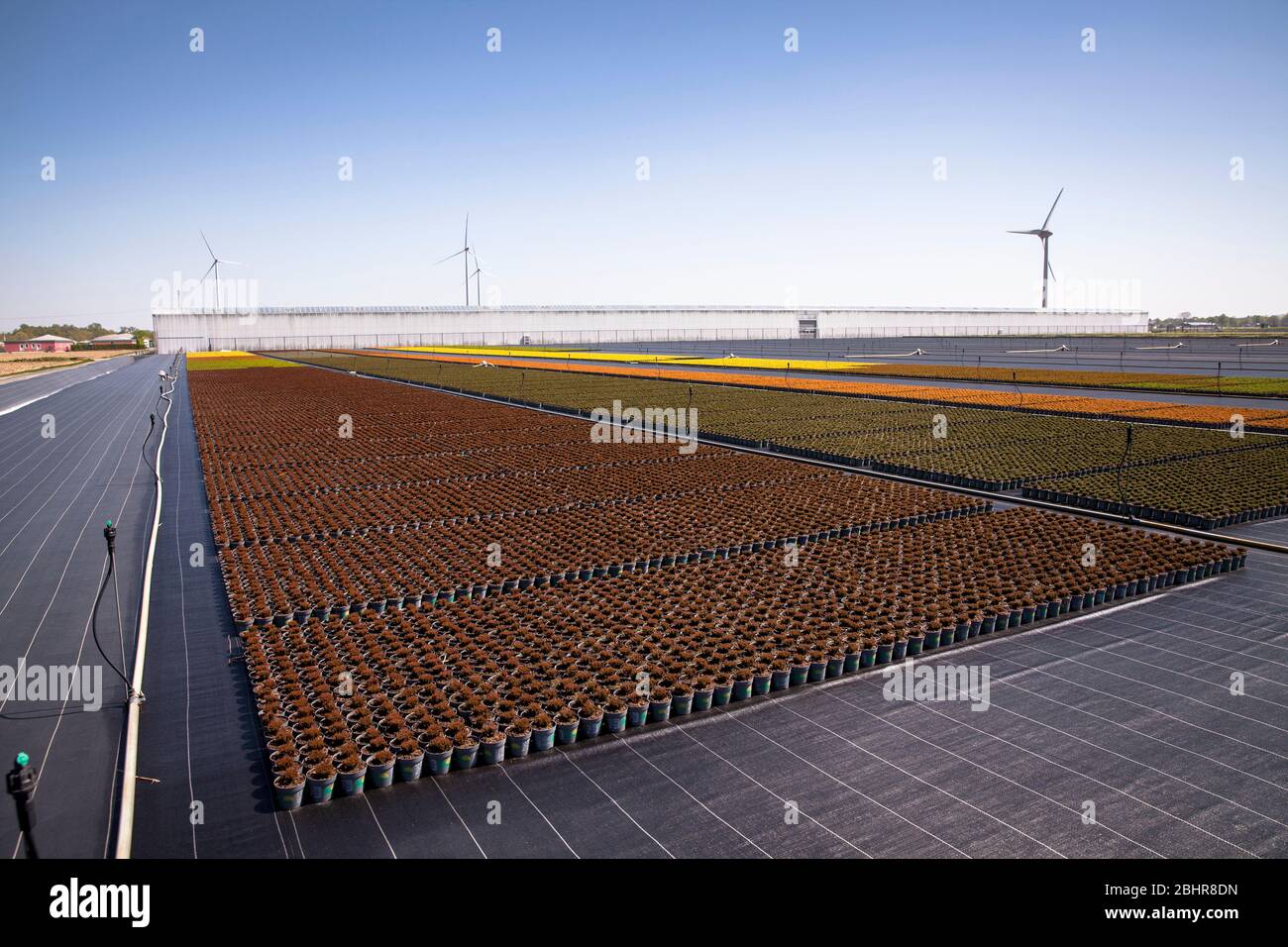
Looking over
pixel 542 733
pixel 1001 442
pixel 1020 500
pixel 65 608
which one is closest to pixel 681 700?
pixel 542 733

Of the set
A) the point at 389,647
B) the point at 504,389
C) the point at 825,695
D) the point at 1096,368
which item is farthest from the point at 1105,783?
the point at 1096,368

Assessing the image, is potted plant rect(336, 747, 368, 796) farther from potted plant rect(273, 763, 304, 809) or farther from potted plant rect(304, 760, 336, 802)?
potted plant rect(273, 763, 304, 809)

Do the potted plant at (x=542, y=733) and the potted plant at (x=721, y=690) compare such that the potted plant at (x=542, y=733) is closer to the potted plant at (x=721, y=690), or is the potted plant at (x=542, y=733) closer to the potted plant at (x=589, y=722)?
the potted plant at (x=589, y=722)

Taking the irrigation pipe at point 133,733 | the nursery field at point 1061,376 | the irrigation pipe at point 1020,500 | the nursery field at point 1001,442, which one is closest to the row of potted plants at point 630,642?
the irrigation pipe at point 133,733

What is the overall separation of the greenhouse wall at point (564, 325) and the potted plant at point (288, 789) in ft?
475

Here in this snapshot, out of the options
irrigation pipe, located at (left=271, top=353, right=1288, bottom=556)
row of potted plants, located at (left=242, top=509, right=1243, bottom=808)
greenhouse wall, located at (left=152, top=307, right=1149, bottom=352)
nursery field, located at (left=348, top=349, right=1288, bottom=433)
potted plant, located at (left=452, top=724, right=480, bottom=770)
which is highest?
greenhouse wall, located at (left=152, top=307, right=1149, bottom=352)

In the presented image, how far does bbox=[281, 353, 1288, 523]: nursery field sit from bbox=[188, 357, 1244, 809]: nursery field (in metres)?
3.69

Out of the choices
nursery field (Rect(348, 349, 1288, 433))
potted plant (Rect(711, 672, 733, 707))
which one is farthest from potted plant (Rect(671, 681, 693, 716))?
nursery field (Rect(348, 349, 1288, 433))

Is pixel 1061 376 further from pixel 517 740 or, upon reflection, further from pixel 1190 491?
pixel 517 740

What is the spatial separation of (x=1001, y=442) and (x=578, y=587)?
25.4 meters

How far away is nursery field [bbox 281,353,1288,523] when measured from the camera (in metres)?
27.0
